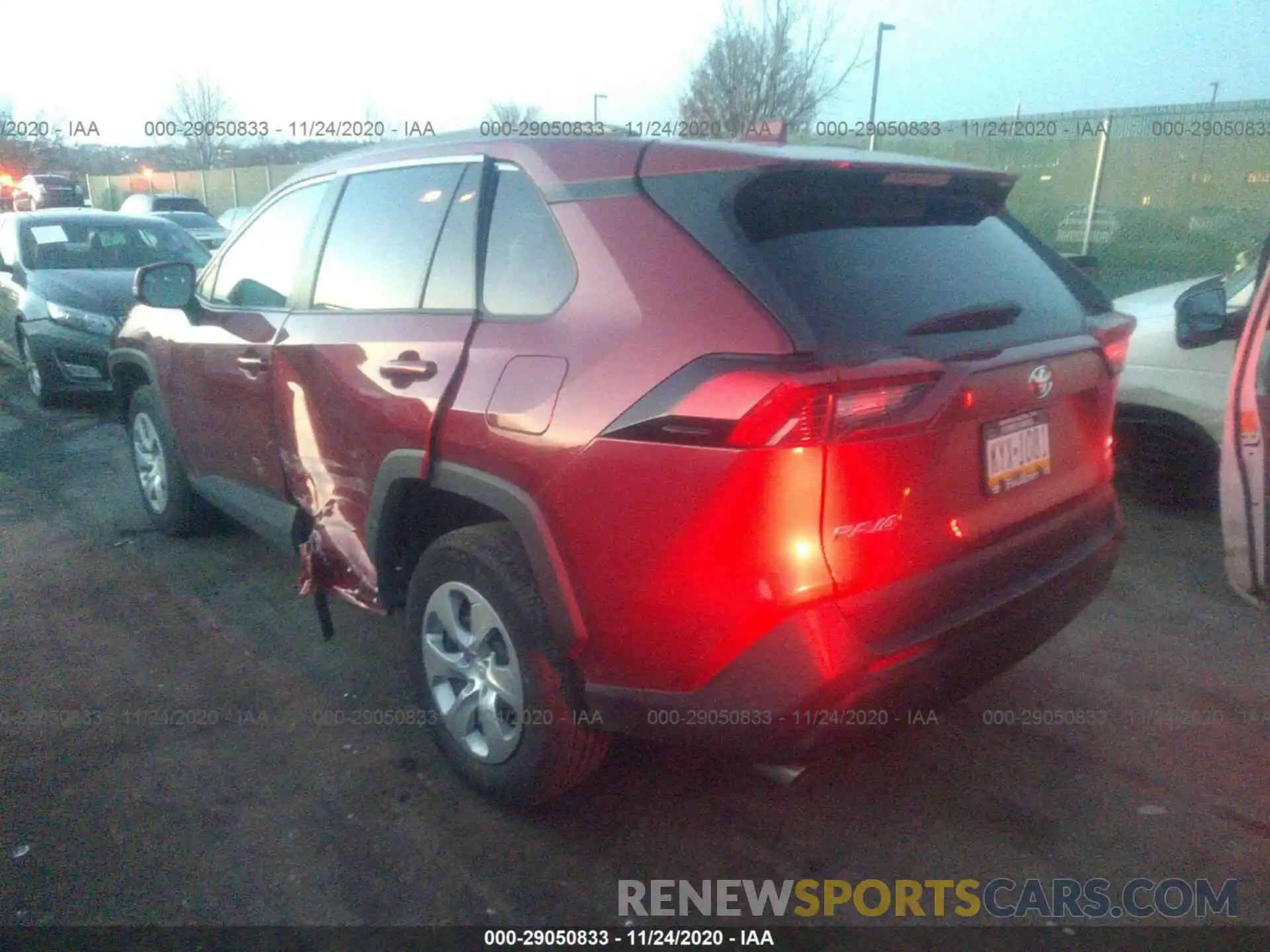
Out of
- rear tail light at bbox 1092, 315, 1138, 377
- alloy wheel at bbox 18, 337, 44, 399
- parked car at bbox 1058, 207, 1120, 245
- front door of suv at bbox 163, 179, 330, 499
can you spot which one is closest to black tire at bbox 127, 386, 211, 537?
front door of suv at bbox 163, 179, 330, 499

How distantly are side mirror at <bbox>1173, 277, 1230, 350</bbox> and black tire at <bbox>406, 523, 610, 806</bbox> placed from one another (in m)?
3.24

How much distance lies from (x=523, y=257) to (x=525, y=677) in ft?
3.70

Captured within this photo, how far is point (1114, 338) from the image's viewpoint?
2.66 meters

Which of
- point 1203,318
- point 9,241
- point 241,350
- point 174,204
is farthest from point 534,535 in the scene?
point 174,204

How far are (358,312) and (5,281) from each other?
288 inches

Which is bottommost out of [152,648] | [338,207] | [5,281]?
[152,648]

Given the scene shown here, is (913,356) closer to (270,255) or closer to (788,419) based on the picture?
(788,419)

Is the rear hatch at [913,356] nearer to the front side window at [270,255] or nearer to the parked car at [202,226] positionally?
the front side window at [270,255]

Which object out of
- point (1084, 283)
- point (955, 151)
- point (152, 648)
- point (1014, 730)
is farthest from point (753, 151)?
point (955, 151)

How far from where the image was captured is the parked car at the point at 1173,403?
14.4 feet

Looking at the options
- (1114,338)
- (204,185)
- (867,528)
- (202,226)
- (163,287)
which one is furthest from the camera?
(204,185)

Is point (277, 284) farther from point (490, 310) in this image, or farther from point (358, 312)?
point (490, 310)

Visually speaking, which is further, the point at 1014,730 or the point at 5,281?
the point at 5,281

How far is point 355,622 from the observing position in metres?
3.96
